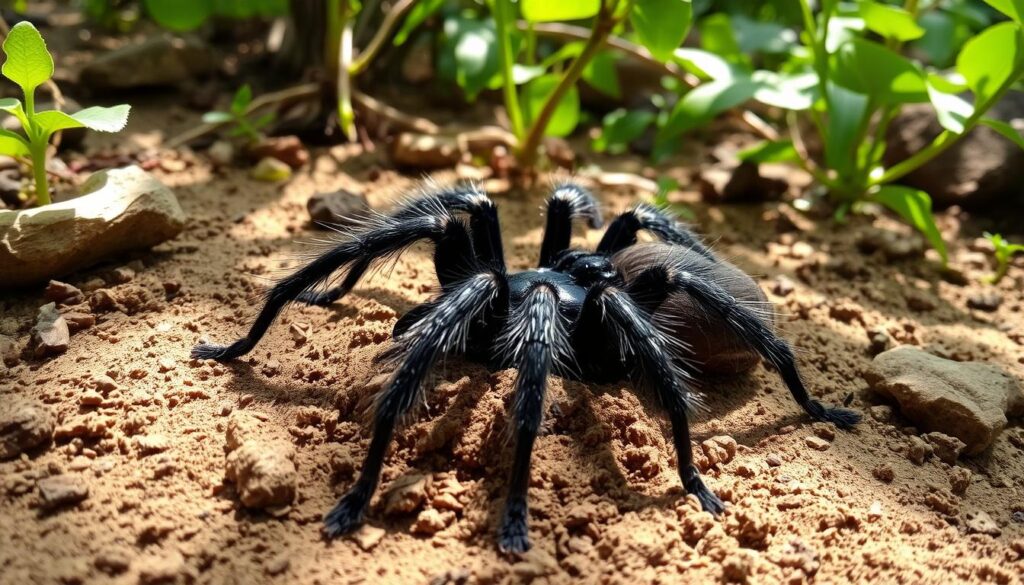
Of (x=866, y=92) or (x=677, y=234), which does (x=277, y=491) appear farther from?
(x=866, y=92)

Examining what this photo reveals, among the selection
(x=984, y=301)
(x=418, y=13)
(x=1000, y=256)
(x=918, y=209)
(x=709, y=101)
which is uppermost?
(x=418, y=13)

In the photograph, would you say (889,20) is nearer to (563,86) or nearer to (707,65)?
(707,65)

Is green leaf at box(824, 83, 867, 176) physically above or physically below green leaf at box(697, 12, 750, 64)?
below

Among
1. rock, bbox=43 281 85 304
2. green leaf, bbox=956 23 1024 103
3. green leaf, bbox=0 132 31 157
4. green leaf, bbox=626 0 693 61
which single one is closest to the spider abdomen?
green leaf, bbox=626 0 693 61

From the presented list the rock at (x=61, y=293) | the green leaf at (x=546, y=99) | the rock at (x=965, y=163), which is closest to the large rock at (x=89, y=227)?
the rock at (x=61, y=293)

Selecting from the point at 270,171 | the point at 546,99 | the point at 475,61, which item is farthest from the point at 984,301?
the point at 270,171

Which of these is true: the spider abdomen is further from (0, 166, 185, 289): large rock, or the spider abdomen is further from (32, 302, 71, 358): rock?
(32, 302, 71, 358): rock

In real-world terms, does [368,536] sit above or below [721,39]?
below
